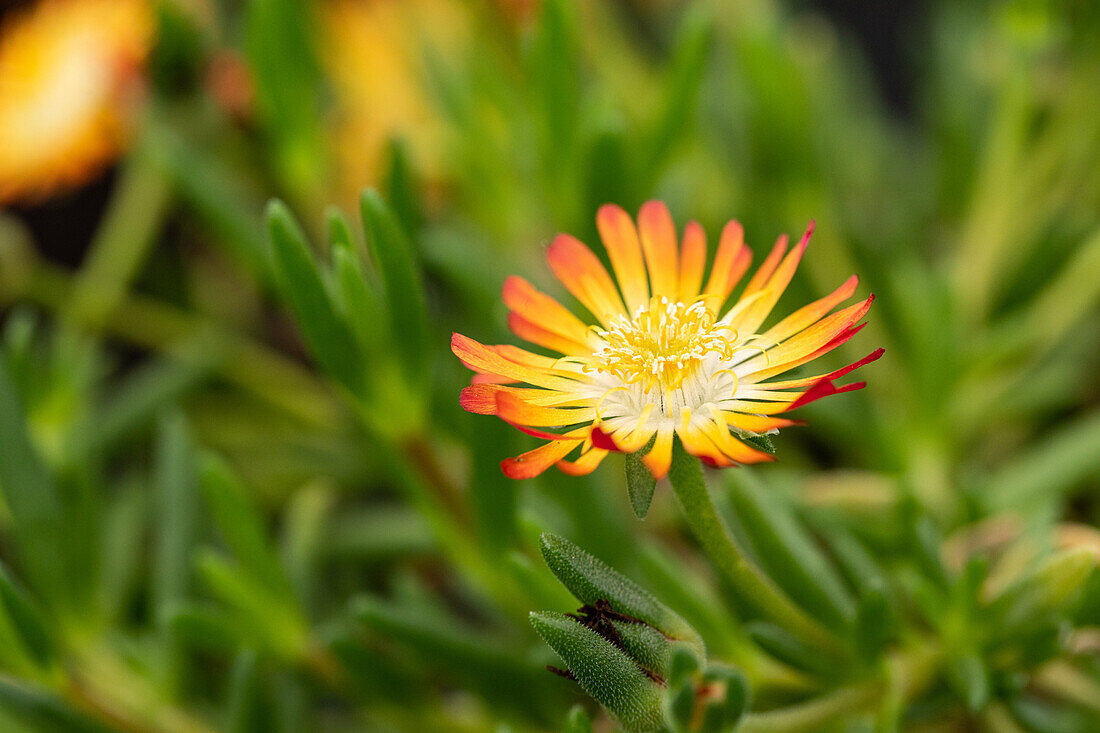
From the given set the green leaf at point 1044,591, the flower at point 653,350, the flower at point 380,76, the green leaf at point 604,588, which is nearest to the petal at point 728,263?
the flower at point 653,350

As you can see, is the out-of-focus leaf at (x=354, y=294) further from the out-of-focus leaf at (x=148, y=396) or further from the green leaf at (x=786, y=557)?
the out-of-focus leaf at (x=148, y=396)

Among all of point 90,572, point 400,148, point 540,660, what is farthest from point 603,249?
point 90,572

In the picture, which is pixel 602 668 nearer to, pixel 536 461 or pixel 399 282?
pixel 536 461

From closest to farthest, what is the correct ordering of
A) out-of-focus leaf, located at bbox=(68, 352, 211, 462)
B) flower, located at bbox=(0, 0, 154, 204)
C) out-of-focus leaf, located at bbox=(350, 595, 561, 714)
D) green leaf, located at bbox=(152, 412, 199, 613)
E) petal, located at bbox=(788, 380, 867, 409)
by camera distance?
petal, located at bbox=(788, 380, 867, 409) < out-of-focus leaf, located at bbox=(350, 595, 561, 714) < green leaf, located at bbox=(152, 412, 199, 613) < out-of-focus leaf, located at bbox=(68, 352, 211, 462) < flower, located at bbox=(0, 0, 154, 204)

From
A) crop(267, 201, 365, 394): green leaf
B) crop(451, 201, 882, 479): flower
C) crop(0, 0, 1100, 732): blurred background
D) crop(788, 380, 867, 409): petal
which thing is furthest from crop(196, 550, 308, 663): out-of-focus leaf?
crop(788, 380, 867, 409): petal

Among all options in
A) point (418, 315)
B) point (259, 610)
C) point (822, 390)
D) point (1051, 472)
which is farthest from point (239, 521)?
point (1051, 472)

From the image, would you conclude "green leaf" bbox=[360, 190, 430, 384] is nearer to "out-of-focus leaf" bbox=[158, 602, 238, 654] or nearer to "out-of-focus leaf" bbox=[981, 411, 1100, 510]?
"out-of-focus leaf" bbox=[158, 602, 238, 654]
